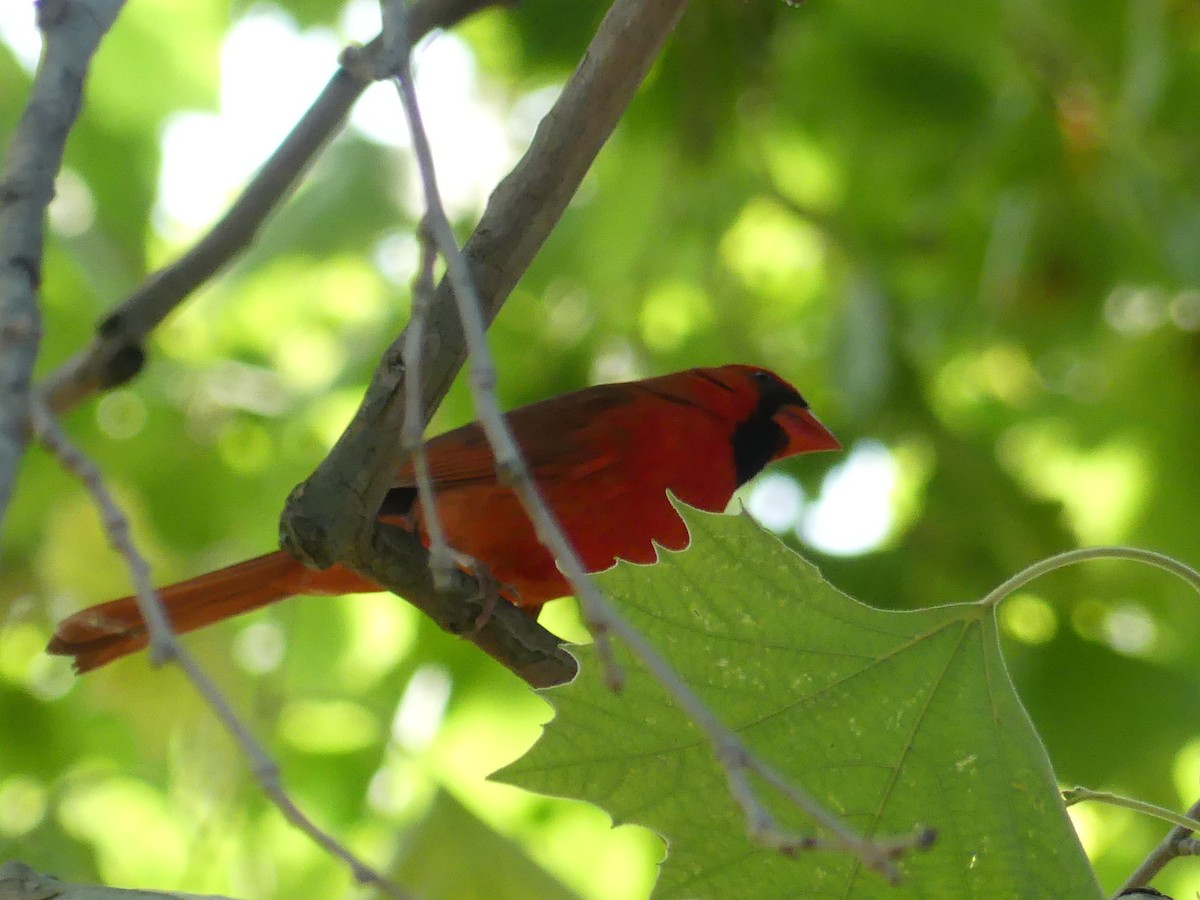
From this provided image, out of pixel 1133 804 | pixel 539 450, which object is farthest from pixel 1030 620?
pixel 1133 804

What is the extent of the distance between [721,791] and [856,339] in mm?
2491

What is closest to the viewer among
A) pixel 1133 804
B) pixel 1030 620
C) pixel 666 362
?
pixel 1133 804

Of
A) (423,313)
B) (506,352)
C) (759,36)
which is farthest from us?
(506,352)

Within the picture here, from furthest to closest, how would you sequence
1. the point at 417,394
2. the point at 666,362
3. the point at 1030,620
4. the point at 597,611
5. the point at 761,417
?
the point at 666,362 < the point at 1030,620 < the point at 761,417 < the point at 417,394 < the point at 597,611

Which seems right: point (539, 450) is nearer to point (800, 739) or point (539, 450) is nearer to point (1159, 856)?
point (800, 739)

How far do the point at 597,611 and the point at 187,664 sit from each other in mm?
316

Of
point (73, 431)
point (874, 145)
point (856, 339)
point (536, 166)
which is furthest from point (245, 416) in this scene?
point (536, 166)

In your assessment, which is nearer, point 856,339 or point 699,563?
point 699,563

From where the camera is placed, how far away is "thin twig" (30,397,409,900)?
37.5 inches

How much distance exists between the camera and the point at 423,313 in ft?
3.52

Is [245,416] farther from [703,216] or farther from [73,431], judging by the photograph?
[703,216]

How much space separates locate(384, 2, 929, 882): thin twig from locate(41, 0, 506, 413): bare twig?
63cm

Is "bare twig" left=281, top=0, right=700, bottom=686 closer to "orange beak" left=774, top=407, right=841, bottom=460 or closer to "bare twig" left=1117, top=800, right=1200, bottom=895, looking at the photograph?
"bare twig" left=1117, top=800, right=1200, bottom=895

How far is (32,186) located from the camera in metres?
1.37
